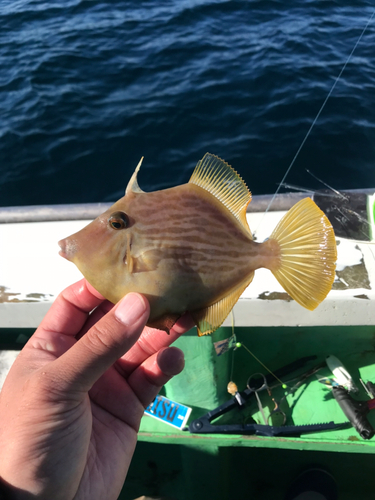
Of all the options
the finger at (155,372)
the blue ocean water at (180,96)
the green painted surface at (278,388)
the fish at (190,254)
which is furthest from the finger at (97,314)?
the blue ocean water at (180,96)

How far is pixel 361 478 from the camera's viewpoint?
3.80 metres

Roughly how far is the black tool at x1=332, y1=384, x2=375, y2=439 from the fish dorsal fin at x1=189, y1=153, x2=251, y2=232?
2096 mm

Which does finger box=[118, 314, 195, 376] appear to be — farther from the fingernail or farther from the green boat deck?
the fingernail

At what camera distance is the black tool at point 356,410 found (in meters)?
2.99

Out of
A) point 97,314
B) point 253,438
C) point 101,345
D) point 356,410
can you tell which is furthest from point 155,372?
point 356,410

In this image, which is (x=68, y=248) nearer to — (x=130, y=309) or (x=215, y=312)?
(x=130, y=309)

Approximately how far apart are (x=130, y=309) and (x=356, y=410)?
2423 mm

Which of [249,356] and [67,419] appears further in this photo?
[249,356]

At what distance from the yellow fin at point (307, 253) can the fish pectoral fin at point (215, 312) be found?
20cm

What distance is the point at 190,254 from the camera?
69.6 inches

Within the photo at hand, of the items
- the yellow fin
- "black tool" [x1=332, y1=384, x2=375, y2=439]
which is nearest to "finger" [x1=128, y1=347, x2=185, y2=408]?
the yellow fin

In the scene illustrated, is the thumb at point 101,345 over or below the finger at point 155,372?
over

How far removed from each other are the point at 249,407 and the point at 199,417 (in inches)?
19.9

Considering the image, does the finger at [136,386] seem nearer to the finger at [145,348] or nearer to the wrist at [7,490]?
the finger at [145,348]
